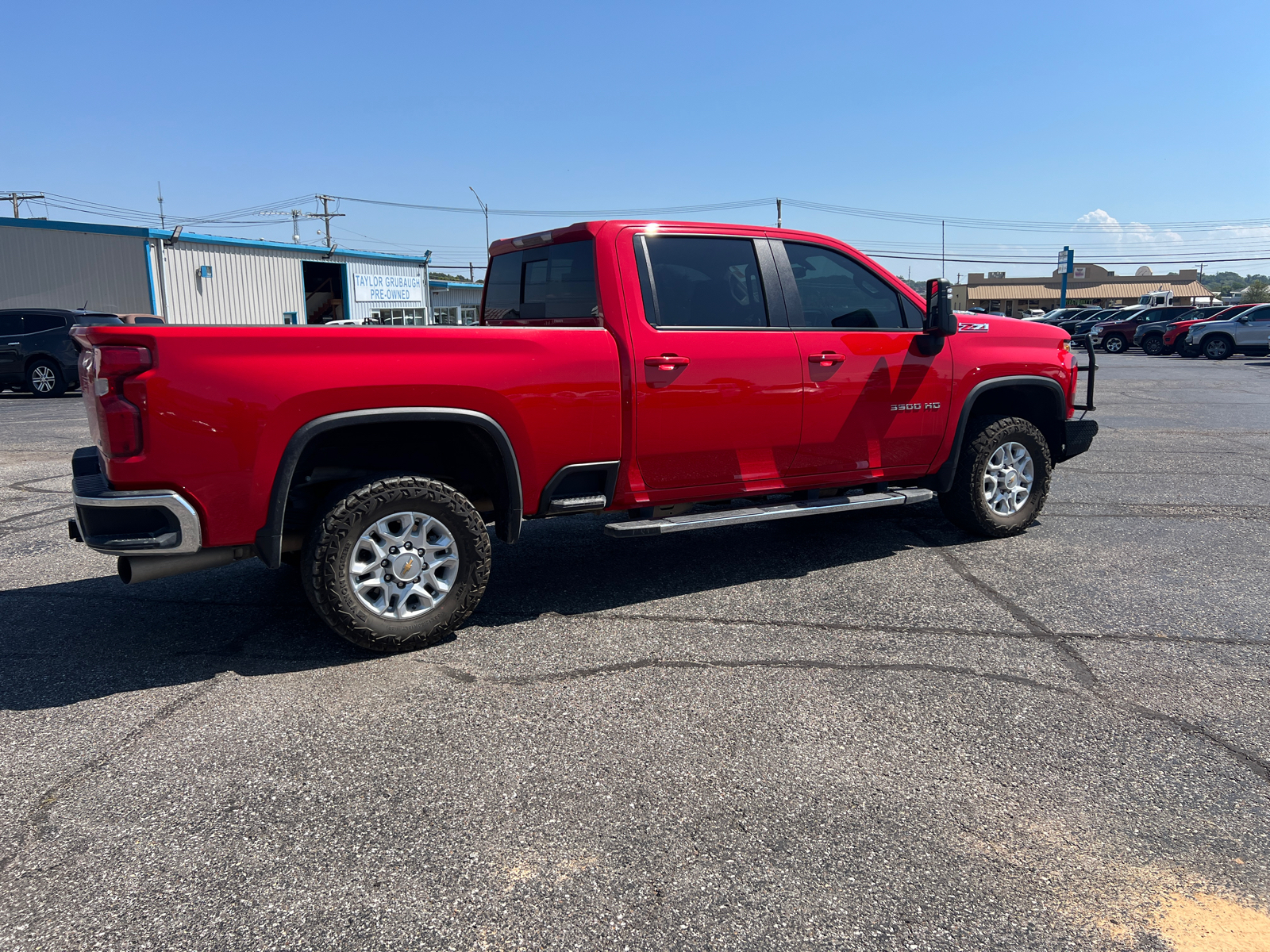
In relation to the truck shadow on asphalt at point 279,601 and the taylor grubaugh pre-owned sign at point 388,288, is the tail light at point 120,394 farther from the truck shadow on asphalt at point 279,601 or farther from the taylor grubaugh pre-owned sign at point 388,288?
the taylor grubaugh pre-owned sign at point 388,288

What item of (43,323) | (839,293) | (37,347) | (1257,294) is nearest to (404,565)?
(839,293)

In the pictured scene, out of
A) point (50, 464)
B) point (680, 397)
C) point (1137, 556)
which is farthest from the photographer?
point (50, 464)

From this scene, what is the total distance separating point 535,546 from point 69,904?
3992 mm

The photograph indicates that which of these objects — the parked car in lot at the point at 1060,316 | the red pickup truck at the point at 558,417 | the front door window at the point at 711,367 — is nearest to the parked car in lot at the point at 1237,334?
the parked car in lot at the point at 1060,316

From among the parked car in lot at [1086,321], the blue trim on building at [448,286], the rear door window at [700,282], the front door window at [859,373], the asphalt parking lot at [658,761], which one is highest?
the blue trim on building at [448,286]

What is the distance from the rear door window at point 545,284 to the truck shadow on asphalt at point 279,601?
5.33ft

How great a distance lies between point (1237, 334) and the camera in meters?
30.7

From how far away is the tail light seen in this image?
11.7ft

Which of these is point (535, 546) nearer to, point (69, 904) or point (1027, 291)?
point (69, 904)

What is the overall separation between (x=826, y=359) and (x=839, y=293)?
1.85 feet

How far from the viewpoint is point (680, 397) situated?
15.8ft

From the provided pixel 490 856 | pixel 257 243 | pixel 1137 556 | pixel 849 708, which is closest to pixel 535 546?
pixel 849 708

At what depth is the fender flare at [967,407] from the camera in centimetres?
600

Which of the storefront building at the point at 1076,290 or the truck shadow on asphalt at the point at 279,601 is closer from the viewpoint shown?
the truck shadow on asphalt at the point at 279,601
